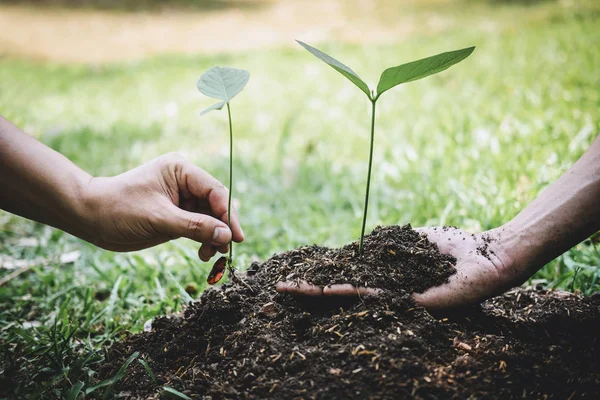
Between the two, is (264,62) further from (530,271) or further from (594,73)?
(530,271)

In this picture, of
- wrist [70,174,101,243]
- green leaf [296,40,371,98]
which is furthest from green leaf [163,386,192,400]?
green leaf [296,40,371,98]

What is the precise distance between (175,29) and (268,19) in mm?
1961

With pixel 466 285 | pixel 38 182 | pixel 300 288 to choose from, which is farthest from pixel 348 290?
pixel 38 182

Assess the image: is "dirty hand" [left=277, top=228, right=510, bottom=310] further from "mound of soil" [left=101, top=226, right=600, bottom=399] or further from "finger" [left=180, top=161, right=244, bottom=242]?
"finger" [left=180, top=161, right=244, bottom=242]

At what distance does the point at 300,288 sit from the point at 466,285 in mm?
492

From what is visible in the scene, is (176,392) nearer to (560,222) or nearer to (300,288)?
(300,288)

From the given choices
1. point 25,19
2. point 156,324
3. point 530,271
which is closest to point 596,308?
point 530,271

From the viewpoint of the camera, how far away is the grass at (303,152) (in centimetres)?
208

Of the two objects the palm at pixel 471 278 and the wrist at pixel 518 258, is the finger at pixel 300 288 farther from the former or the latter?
the wrist at pixel 518 258

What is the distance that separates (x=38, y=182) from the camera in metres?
1.60

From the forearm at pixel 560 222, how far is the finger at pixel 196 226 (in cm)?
90

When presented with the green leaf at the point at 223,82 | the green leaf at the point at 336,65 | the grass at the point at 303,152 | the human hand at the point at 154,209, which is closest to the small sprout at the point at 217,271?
the human hand at the point at 154,209

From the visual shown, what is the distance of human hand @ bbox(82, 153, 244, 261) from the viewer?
1604 mm

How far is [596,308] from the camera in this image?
1608 millimetres
